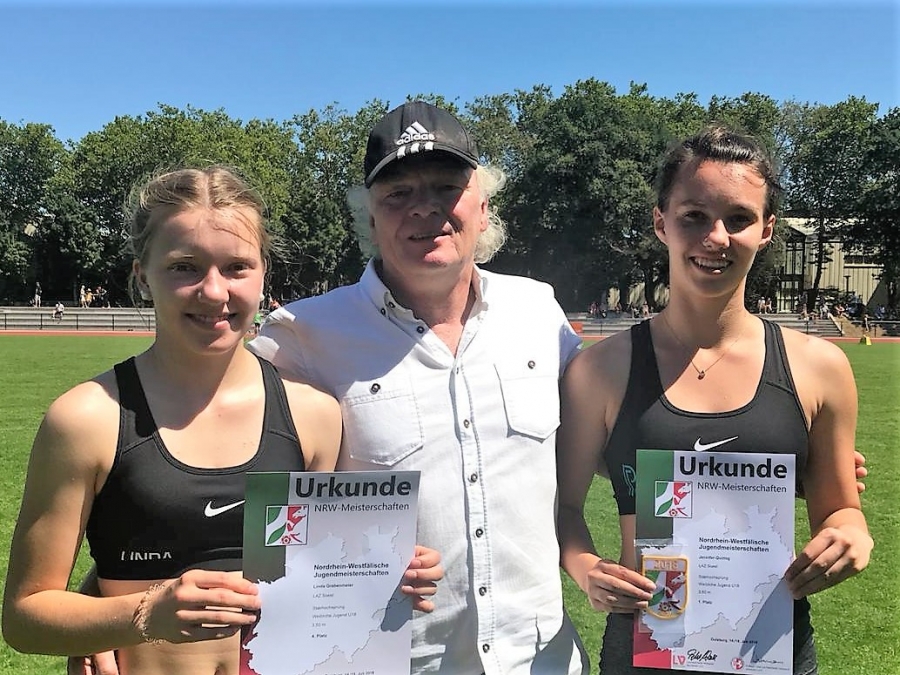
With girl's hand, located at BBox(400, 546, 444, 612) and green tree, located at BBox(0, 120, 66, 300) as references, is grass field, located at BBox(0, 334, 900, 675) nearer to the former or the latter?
girl's hand, located at BBox(400, 546, 444, 612)

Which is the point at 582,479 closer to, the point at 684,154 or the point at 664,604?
the point at 664,604

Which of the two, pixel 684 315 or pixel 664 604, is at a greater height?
pixel 684 315

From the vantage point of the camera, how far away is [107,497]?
6.81ft

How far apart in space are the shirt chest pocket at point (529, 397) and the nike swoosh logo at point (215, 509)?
0.99 metres

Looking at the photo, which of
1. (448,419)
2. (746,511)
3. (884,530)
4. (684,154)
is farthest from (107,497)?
(884,530)

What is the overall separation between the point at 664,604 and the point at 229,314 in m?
1.65

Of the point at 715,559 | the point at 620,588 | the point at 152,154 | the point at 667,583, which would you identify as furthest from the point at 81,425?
the point at 152,154

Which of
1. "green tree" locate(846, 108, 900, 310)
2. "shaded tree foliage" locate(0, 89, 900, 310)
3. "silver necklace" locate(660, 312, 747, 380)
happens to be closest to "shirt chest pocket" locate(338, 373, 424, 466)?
"silver necklace" locate(660, 312, 747, 380)

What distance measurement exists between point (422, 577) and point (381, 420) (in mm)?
567

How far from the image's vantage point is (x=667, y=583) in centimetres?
234

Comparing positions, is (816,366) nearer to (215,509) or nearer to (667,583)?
(667,583)

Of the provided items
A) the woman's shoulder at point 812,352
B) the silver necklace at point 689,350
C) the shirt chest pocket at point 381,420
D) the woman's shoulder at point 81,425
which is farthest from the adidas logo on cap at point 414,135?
the woman's shoulder at point 812,352

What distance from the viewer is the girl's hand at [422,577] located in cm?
224

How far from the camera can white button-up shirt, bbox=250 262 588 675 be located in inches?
99.0
